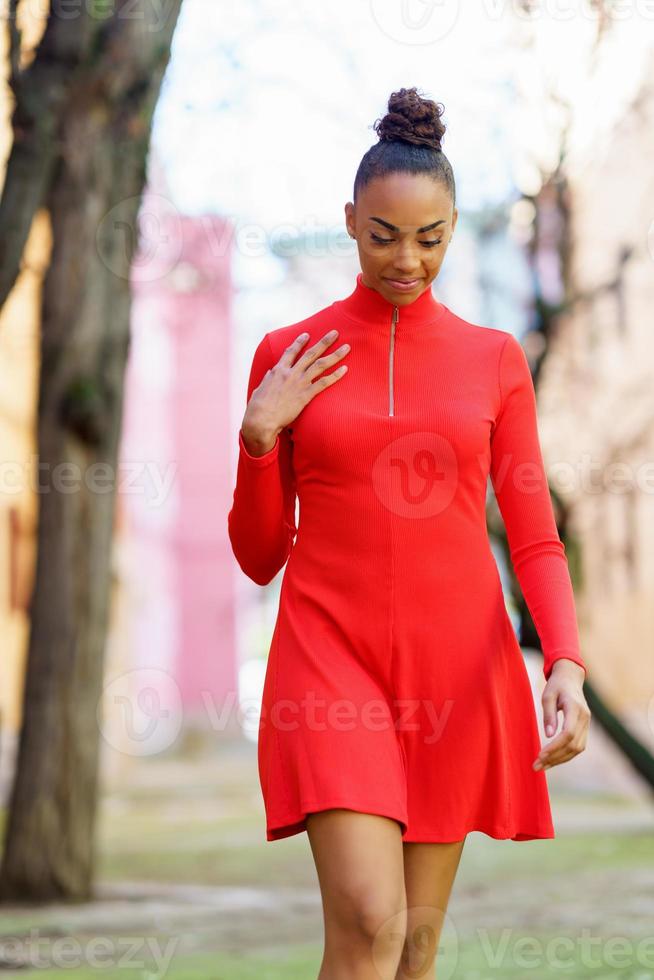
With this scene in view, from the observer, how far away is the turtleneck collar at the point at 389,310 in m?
3.33

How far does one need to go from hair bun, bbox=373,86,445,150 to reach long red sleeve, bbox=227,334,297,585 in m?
0.54

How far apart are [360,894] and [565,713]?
52 cm

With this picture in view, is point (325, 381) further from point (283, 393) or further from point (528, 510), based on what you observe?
point (528, 510)

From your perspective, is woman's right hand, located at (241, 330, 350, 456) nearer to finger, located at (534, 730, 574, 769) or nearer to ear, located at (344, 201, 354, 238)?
ear, located at (344, 201, 354, 238)

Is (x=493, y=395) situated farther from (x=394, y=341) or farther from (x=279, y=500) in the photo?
(x=279, y=500)

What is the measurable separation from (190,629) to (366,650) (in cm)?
3505

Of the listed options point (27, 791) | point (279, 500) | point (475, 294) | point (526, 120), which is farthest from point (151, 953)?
point (475, 294)

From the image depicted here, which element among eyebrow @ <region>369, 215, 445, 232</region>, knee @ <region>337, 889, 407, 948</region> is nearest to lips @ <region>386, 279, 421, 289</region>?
eyebrow @ <region>369, 215, 445, 232</region>

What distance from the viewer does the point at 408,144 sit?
321 cm

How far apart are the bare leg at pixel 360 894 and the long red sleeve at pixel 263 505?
0.65 meters

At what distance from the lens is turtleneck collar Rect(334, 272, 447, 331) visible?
3.33 m

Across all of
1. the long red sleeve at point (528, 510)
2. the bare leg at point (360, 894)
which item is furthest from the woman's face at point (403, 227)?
the bare leg at point (360, 894)

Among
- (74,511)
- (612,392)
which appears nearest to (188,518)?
(612,392)

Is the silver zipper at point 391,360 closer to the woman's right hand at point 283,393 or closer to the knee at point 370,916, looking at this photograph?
the woman's right hand at point 283,393
